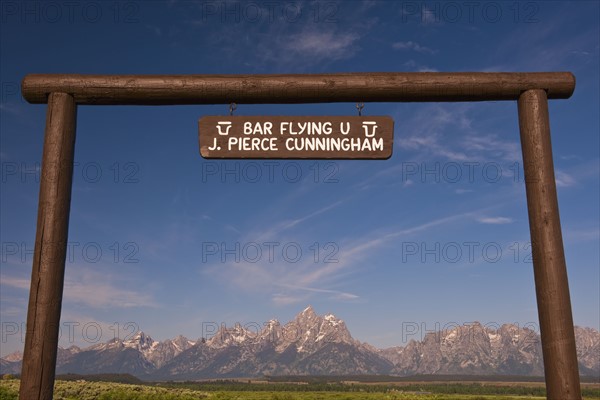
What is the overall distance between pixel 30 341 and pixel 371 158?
5194 mm

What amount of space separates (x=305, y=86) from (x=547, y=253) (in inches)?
161

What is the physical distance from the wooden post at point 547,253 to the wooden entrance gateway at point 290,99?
0.05 feet

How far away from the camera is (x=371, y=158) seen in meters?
7.84

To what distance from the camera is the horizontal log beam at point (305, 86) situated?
8117 millimetres

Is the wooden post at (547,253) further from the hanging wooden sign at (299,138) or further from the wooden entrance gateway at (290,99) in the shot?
the hanging wooden sign at (299,138)

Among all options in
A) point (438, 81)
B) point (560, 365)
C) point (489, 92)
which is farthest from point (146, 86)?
point (560, 365)

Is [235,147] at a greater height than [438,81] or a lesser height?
lesser

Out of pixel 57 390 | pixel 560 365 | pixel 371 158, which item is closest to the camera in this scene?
pixel 560 365

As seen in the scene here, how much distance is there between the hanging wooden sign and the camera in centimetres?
784

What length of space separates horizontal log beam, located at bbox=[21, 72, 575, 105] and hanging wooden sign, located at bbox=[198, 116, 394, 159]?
17.6 inches

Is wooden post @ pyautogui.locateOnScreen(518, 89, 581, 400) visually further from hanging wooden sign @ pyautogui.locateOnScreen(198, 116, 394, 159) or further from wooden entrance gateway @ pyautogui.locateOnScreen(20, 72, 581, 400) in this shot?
hanging wooden sign @ pyautogui.locateOnScreen(198, 116, 394, 159)

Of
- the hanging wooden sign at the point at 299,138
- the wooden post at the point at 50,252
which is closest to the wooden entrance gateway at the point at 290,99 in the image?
the wooden post at the point at 50,252

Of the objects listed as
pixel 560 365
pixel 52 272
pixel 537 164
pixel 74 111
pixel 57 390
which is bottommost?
pixel 57 390

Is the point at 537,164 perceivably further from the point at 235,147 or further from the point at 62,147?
the point at 62,147
